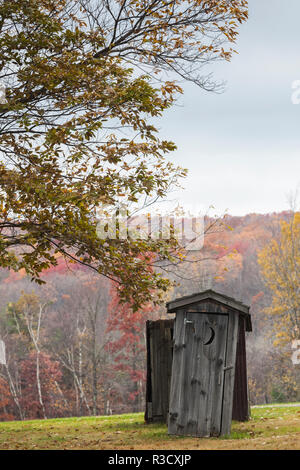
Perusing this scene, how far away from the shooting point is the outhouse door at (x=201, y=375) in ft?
31.0

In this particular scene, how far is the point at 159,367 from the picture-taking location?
11773mm

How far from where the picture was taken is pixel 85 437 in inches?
423

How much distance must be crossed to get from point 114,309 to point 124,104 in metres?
23.1

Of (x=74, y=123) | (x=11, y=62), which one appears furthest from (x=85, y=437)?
(x=11, y=62)

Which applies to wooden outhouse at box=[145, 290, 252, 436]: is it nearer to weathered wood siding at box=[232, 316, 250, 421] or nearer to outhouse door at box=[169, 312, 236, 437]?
outhouse door at box=[169, 312, 236, 437]

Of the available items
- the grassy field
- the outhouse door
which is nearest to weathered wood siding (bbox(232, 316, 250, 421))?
the grassy field

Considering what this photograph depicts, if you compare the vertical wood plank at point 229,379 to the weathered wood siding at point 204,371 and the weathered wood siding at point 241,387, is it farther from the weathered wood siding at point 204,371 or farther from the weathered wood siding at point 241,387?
the weathered wood siding at point 241,387

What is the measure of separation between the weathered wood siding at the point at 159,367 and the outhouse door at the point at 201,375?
6.44 feet

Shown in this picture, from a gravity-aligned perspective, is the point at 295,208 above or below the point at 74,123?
above

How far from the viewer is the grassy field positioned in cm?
823

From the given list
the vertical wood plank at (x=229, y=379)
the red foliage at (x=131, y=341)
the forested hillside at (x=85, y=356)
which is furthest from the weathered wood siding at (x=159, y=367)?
the red foliage at (x=131, y=341)

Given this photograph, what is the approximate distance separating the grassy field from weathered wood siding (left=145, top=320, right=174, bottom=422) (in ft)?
1.07
